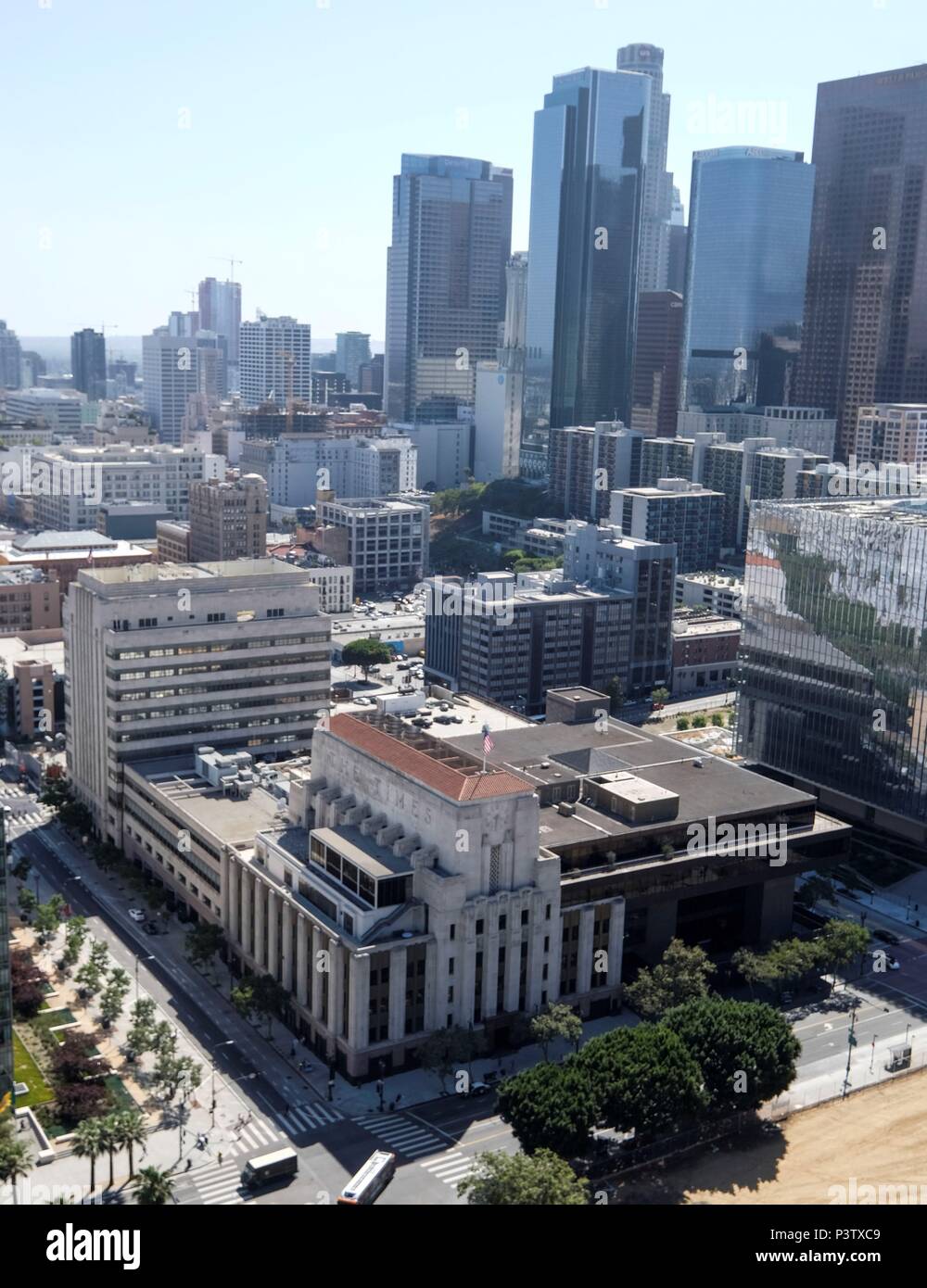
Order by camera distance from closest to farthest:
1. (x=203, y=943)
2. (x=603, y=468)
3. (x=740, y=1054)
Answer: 1. (x=740, y=1054)
2. (x=203, y=943)
3. (x=603, y=468)

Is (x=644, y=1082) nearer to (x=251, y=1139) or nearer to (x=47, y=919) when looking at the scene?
(x=251, y=1139)

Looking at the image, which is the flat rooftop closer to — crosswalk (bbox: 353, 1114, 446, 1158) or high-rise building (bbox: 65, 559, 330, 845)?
high-rise building (bbox: 65, 559, 330, 845)

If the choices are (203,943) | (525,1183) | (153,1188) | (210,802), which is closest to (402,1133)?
(525,1183)

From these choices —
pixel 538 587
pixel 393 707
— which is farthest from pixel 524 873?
pixel 538 587

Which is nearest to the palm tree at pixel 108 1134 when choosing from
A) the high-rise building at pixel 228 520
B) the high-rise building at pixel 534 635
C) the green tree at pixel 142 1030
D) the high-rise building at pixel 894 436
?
the green tree at pixel 142 1030

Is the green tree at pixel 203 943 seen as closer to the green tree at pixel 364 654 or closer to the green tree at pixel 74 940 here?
the green tree at pixel 74 940
